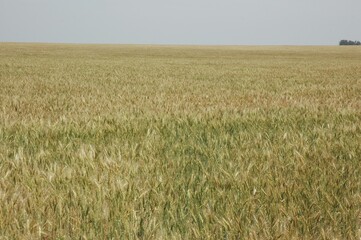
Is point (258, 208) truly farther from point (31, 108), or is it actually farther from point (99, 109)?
point (31, 108)

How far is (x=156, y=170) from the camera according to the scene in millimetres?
2852

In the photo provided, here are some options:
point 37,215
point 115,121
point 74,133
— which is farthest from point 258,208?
point 115,121

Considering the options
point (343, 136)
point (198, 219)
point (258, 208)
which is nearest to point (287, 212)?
point (258, 208)

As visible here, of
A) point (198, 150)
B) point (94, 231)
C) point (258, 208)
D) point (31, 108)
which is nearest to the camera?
point (94, 231)

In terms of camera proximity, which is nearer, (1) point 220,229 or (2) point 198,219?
(1) point 220,229

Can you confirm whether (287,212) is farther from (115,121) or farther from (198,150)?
(115,121)

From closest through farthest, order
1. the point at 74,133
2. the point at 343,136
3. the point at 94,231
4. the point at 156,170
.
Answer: the point at 94,231 < the point at 156,170 < the point at 343,136 < the point at 74,133

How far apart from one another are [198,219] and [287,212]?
0.50 m

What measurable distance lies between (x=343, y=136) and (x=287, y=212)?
2.15 m

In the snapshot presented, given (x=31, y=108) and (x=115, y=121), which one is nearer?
(x=115, y=121)

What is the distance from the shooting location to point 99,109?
592 cm

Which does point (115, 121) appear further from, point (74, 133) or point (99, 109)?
point (99, 109)

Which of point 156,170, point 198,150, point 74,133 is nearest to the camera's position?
point 156,170

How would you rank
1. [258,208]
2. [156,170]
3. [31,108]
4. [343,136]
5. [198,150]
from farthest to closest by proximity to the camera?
[31,108]
[343,136]
[198,150]
[156,170]
[258,208]
